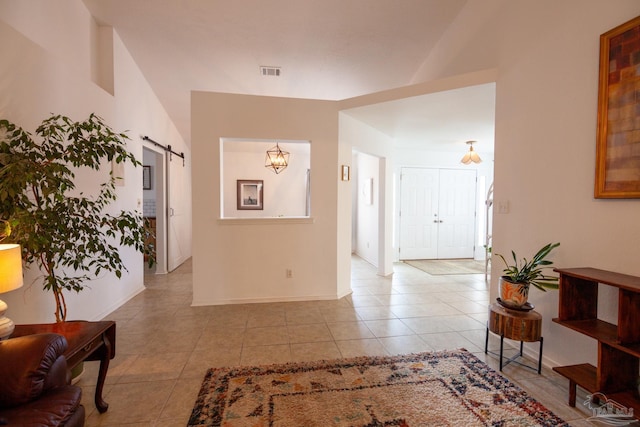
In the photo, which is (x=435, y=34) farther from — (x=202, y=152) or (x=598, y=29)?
(x=202, y=152)

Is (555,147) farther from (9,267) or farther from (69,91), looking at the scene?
(69,91)

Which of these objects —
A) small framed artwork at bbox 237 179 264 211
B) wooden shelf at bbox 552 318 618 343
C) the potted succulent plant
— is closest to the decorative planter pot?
the potted succulent plant

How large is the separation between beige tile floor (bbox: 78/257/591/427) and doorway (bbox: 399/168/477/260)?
6.91ft

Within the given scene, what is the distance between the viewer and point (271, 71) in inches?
177

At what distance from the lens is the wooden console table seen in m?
1.63

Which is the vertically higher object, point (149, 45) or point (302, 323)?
point (149, 45)

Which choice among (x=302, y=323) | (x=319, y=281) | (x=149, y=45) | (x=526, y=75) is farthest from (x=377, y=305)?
(x=149, y=45)

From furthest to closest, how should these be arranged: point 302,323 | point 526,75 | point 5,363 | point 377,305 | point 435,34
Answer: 1. point 435,34
2. point 377,305
3. point 302,323
4. point 526,75
5. point 5,363

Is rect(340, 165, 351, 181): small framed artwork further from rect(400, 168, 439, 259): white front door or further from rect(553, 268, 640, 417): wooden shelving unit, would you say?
rect(400, 168, 439, 259): white front door

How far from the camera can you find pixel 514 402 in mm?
1913

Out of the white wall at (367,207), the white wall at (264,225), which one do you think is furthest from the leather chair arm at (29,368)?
the white wall at (367,207)

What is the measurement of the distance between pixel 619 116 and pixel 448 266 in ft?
14.9

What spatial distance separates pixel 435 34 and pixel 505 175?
2.46 meters

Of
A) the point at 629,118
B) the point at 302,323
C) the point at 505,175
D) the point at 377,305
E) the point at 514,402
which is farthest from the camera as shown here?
the point at 377,305
